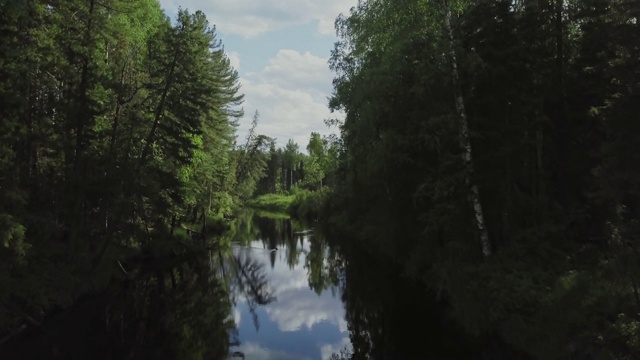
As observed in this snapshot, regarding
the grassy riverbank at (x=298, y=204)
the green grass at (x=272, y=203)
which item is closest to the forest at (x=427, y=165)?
the grassy riverbank at (x=298, y=204)

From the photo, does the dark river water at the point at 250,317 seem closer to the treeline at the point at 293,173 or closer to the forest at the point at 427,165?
the forest at the point at 427,165

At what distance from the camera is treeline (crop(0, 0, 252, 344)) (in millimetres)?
16234

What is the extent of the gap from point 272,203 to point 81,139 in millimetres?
81344

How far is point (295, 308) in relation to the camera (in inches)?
900

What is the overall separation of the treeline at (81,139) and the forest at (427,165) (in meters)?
0.10

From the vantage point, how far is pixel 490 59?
17.2 metres

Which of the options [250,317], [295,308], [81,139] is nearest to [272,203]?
[295,308]

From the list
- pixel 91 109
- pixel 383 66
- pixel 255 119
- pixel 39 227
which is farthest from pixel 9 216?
pixel 255 119

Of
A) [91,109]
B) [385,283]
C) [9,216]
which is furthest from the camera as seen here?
[385,283]

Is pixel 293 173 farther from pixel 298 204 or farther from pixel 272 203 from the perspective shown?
pixel 298 204

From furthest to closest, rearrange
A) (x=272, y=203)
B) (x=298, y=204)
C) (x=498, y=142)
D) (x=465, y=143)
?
1. (x=272, y=203)
2. (x=298, y=204)
3. (x=498, y=142)
4. (x=465, y=143)

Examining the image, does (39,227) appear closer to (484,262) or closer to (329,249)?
(484,262)

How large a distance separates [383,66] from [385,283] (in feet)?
36.2

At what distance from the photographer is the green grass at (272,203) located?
309ft
